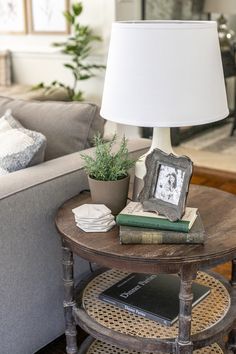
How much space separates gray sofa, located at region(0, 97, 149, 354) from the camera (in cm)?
151

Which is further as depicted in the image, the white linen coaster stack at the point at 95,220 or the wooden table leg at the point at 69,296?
the wooden table leg at the point at 69,296

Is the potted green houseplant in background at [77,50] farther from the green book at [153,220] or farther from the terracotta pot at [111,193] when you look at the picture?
the green book at [153,220]

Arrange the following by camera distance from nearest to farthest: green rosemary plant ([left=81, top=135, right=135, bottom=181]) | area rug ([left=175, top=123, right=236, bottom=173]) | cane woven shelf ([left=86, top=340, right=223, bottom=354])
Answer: green rosemary plant ([left=81, top=135, right=135, bottom=181]) < cane woven shelf ([left=86, top=340, right=223, bottom=354]) < area rug ([left=175, top=123, right=236, bottom=173])

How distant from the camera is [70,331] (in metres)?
1.57

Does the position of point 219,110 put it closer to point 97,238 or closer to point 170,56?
point 170,56

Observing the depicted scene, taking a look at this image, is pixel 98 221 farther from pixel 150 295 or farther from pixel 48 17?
pixel 48 17

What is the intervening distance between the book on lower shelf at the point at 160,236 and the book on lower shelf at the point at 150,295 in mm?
266

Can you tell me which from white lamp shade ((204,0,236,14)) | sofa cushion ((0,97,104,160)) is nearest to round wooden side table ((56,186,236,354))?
sofa cushion ((0,97,104,160))

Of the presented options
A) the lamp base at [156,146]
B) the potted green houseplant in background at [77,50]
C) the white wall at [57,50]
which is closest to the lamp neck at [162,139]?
the lamp base at [156,146]

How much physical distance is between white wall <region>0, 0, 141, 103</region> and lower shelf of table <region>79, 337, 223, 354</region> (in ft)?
8.89

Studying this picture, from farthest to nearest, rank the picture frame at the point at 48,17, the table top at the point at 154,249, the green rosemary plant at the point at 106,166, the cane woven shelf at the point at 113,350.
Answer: the picture frame at the point at 48,17
the cane woven shelf at the point at 113,350
the green rosemary plant at the point at 106,166
the table top at the point at 154,249

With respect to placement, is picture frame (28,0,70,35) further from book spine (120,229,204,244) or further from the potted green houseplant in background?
book spine (120,229,204,244)

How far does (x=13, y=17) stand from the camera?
14.6 feet

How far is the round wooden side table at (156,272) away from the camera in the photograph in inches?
50.4
